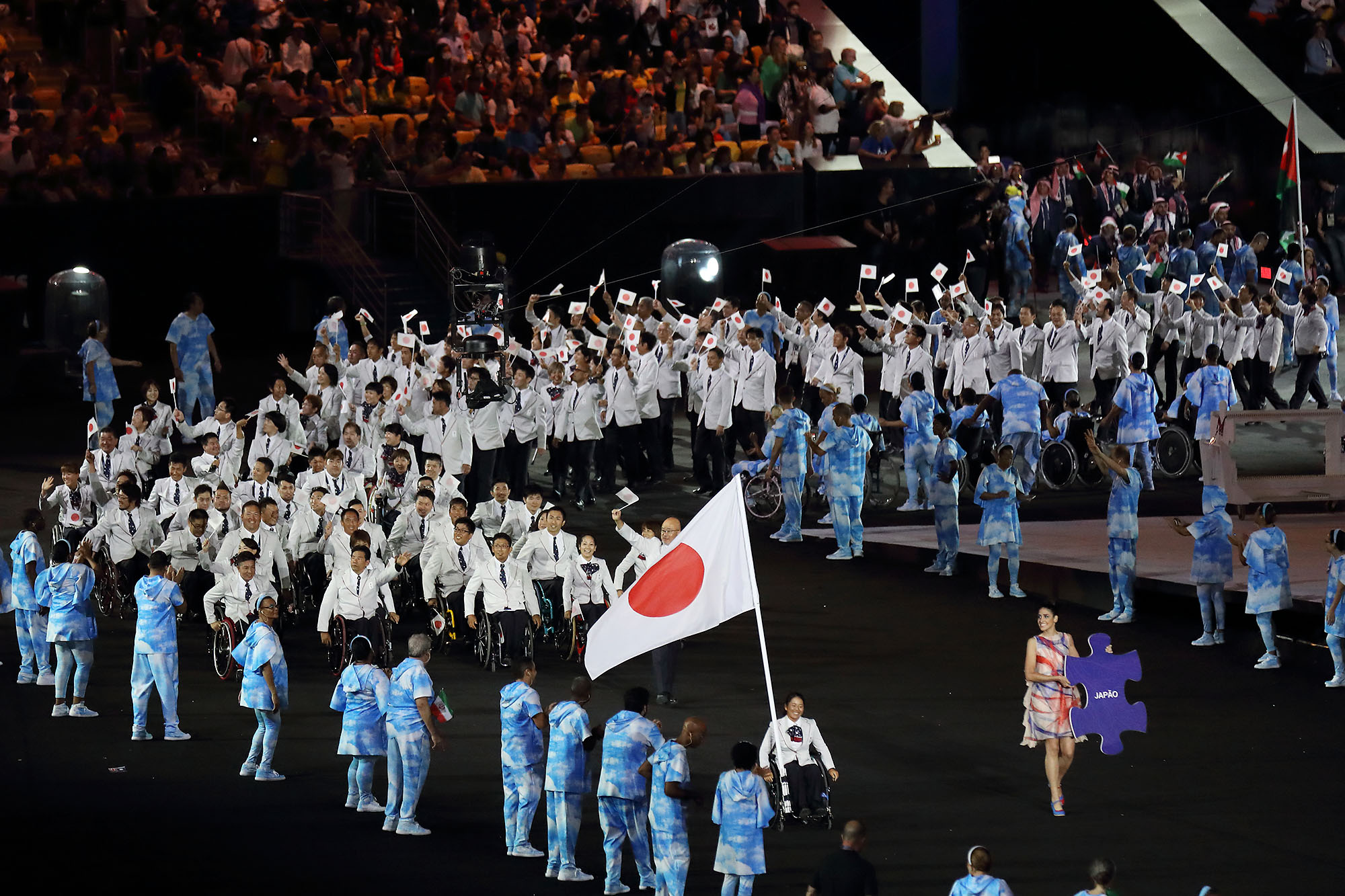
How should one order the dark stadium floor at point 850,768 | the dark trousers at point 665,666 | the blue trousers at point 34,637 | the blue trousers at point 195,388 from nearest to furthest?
the dark stadium floor at point 850,768, the dark trousers at point 665,666, the blue trousers at point 34,637, the blue trousers at point 195,388

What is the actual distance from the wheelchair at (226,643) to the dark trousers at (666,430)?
27.1 ft

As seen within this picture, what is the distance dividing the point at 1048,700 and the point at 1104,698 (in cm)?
41

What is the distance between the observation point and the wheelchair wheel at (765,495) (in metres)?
22.9

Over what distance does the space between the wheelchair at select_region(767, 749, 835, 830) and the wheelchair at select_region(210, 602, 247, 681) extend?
5.90 m

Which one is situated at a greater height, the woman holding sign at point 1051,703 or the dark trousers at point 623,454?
the dark trousers at point 623,454

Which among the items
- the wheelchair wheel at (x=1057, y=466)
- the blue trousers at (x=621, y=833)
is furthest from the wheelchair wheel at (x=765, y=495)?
the blue trousers at (x=621, y=833)

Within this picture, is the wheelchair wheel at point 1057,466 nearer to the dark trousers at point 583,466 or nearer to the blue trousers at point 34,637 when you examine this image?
the dark trousers at point 583,466

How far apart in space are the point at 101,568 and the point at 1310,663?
11.2m

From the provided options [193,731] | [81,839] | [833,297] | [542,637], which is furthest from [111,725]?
[833,297]

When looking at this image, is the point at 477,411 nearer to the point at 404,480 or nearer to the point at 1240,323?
the point at 404,480

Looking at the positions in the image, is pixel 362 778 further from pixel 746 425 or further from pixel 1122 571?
pixel 746 425

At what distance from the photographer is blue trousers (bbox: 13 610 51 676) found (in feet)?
58.5

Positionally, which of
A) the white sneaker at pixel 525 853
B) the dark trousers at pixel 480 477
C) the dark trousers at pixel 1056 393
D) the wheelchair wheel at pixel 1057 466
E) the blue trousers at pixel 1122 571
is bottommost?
the white sneaker at pixel 525 853

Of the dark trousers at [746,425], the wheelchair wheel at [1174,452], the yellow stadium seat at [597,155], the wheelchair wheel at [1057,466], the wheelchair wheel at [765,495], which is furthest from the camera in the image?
the yellow stadium seat at [597,155]
